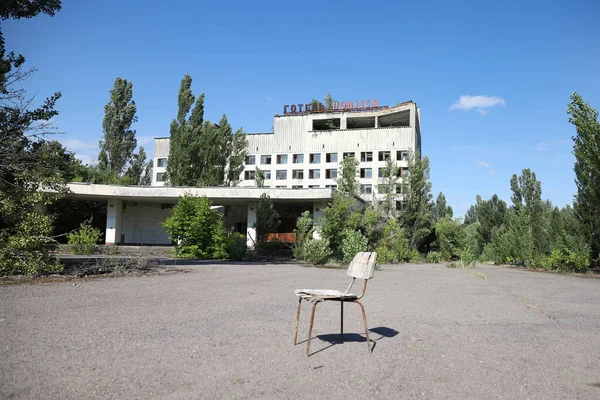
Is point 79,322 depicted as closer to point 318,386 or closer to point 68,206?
point 318,386

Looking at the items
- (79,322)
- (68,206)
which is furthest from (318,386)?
(68,206)

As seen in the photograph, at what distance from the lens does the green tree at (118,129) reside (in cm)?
5200

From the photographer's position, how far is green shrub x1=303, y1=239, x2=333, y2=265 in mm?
Answer: 20562

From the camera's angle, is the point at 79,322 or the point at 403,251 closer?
the point at 79,322

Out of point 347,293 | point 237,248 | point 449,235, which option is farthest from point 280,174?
point 347,293

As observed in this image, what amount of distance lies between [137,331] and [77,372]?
1646 millimetres

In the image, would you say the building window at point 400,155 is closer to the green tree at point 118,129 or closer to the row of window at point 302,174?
the row of window at point 302,174

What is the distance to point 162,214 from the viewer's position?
38938 mm

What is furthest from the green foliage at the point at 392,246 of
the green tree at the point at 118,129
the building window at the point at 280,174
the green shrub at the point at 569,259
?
the green tree at the point at 118,129

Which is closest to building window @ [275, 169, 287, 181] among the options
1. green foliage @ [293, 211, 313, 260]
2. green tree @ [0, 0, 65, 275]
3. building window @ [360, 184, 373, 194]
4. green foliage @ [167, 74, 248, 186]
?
building window @ [360, 184, 373, 194]

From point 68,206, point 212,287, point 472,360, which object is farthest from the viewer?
point 68,206

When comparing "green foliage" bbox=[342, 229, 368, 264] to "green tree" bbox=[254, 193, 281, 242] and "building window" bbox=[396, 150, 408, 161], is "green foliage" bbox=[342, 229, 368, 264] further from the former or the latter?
"building window" bbox=[396, 150, 408, 161]

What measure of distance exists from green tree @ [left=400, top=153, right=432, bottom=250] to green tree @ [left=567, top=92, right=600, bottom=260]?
17359 millimetres

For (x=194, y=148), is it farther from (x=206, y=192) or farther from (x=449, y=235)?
(x=449, y=235)
